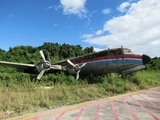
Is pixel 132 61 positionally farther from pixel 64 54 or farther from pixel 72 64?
pixel 64 54

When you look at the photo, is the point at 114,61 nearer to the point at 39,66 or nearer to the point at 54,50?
the point at 39,66

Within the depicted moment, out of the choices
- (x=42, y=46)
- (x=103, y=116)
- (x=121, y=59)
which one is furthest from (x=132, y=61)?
(x=42, y=46)

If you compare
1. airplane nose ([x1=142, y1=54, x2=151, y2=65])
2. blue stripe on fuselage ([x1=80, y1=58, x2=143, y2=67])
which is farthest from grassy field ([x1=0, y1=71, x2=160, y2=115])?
airplane nose ([x1=142, y1=54, x2=151, y2=65])

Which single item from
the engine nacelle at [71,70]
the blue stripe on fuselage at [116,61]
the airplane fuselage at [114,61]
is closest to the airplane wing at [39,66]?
the engine nacelle at [71,70]

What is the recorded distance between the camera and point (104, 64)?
655 inches

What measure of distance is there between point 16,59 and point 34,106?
35273 millimetres

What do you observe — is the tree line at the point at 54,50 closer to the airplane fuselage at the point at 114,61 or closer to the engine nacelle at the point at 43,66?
the engine nacelle at the point at 43,66

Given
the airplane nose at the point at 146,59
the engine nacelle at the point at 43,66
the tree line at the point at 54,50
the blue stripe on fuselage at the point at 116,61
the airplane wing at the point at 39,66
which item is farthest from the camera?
the tree line at the point at 54,50

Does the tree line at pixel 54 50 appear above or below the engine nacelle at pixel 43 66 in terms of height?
above

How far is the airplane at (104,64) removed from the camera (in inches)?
592

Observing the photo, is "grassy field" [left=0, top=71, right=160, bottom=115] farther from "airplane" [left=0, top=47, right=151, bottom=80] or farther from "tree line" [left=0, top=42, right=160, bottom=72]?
"tree line" [left=0, top=42, right=160, bottom=72]

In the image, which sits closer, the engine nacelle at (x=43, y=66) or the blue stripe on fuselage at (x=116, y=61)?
the blue stripe on fuselage at (x=116, y=61)

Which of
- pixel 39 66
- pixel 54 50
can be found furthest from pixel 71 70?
pixel 54 50

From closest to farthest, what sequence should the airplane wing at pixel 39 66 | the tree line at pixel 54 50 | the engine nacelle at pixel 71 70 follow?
the airplane wing at pixel 39 66 < the engine nacelle at pixel 71 70 < the tree line at pixel 54 50
